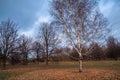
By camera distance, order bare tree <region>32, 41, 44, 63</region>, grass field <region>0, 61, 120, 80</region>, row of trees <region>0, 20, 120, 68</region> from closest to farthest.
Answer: grass field <region>0, 61, 120, 80</region>
row of trees <region>0, 20, 120, 68</region>
bare tree <region>32, 41, 44, 63</region>

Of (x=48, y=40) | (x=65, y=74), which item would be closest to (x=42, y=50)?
(x=48, y=40)

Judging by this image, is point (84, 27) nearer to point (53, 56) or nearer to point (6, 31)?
point (6, 31)

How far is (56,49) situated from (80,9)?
3052 cm

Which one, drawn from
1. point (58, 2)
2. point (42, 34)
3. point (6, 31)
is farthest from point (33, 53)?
point (58, 2)

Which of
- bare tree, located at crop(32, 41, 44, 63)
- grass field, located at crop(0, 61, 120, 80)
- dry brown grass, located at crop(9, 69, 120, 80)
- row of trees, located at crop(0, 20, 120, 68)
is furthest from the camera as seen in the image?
bare tree, located at crop(32, 41, 44, 63)

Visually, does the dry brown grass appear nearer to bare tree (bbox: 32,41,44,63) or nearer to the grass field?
the grass field

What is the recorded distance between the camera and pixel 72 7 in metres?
24.0

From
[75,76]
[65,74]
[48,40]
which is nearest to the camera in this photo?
[75,76]

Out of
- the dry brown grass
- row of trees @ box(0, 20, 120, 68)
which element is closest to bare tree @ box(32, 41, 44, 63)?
row of trees @ box(0, 20, 120, 68)

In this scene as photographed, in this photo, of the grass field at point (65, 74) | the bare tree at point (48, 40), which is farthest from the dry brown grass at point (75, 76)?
the bare tree at point (48, 40)

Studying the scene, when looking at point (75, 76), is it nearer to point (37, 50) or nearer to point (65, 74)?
point (65, 74)

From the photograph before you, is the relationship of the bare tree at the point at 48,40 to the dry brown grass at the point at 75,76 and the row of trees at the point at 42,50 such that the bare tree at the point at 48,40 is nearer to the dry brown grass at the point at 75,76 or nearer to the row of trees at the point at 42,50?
the row of trees at the point at 42,50

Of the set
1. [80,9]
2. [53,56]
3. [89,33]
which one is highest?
[80,9]

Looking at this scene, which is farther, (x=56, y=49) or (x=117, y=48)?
(x=117, y=48)
